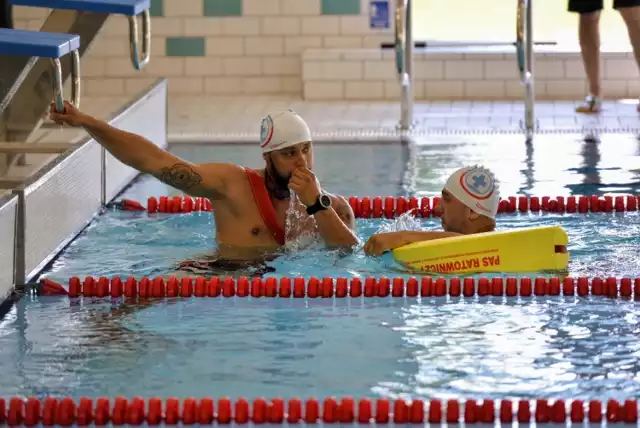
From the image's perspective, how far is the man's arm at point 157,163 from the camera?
4.86m

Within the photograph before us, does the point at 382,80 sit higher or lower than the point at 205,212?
higher

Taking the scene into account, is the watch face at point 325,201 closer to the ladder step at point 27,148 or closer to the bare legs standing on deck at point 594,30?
the ladder step at point 27,148

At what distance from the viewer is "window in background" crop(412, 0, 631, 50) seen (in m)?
12.1

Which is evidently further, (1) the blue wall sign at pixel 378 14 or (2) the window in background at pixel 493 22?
(2) the window in background at pixel 493 22

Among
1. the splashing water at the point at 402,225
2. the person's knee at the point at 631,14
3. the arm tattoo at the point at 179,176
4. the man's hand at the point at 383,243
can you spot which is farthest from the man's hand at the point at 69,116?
the person's knee at the point at 631,14

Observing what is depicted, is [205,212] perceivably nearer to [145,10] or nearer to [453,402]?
[145,10]

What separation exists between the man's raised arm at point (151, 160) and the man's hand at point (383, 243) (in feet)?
2.08

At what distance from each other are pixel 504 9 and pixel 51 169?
7989 mm

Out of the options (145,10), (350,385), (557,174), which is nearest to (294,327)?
(350,385)

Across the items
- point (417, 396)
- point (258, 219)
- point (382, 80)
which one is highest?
point (382, 80)

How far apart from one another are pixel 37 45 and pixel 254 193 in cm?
109

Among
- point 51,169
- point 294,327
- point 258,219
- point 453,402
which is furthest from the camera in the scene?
point 51,169

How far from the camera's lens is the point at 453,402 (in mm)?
3477

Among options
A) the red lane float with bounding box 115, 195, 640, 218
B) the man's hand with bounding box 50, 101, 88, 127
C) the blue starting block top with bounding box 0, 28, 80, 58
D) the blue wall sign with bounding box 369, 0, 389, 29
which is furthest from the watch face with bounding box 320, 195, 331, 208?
the blue wall sign with bounding box 369, 0, 389, 29
